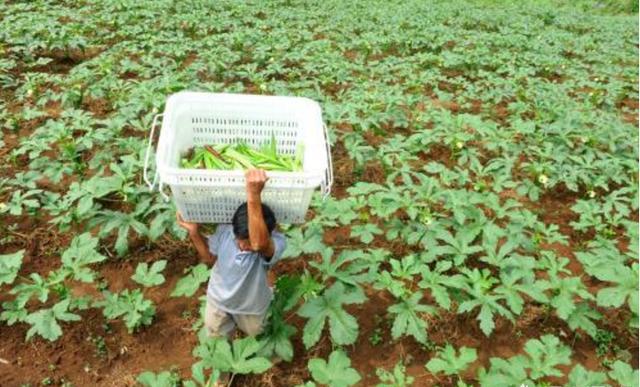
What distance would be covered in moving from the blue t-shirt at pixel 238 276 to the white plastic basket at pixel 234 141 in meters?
0.17

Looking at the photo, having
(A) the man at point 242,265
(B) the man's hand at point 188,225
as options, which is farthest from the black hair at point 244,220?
(B) the man's hand at point 188,225

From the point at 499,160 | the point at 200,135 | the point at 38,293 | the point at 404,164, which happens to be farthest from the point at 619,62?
the point at 38,293

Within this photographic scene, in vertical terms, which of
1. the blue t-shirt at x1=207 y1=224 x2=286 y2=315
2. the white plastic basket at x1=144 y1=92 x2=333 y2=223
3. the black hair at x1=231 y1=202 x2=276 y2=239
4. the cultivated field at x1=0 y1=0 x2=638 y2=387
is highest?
the white plastic basket at x1=144 y1=92 x2=333 y2=223

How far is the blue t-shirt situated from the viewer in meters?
2.36

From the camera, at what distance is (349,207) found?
3604mm

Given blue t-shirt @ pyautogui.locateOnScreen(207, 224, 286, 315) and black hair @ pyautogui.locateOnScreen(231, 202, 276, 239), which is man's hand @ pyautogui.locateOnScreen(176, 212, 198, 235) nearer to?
blue t-shirt @ pyautogui.locateOnScreen(207, 224, 286, 315)

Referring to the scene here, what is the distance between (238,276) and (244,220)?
15.0 inches

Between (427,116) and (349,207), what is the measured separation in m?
2.19

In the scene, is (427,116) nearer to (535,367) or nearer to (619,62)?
(535,367)

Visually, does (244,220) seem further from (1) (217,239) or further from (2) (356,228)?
(2) (356,228)

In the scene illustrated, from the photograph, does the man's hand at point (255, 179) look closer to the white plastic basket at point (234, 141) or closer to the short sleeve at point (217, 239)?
the white plastic basket at point (234, 141)

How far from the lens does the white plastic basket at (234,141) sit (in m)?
2.03

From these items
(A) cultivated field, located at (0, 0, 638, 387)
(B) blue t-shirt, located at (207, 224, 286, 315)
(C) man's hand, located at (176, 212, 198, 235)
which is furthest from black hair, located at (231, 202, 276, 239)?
(A) cultivated field, located at (0, 0, 638, 387)

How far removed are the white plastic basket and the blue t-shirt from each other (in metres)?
0.17
